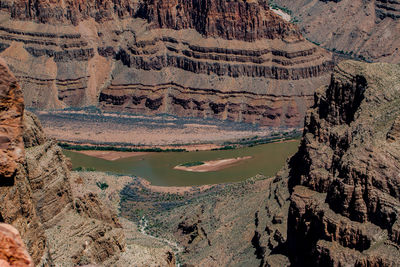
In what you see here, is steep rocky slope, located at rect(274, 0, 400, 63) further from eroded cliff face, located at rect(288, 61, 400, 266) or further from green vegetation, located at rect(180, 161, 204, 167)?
eroded cliff face, located at rect(288, 61, 400, 266)

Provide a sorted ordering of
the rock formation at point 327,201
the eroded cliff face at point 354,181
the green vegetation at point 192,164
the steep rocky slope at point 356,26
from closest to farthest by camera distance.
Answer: the eroded cliff face at point 354,181, the rock formation at point 327,201, the green vegetation at point 192,164, the steep rocky slope at point 356,26

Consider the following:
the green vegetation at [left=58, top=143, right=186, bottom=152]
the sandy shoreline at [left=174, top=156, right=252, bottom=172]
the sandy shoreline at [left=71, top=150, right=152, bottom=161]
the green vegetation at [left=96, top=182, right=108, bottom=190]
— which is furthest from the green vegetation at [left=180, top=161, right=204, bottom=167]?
the green vegetation at [left=96, top=182, right=108, bottom=190]

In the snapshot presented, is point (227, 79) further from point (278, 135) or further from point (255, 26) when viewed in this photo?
point (278, 135)

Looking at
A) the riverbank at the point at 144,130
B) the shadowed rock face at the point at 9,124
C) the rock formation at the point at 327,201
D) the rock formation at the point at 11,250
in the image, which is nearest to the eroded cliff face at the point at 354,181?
the rock formation at the point at 327,201

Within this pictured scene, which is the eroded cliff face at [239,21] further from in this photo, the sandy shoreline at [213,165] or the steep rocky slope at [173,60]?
the sandy shoreline at [213,165]

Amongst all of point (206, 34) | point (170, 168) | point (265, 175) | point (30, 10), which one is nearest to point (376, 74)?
point (265, 175)

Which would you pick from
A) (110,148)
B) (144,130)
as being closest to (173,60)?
(144,130)
